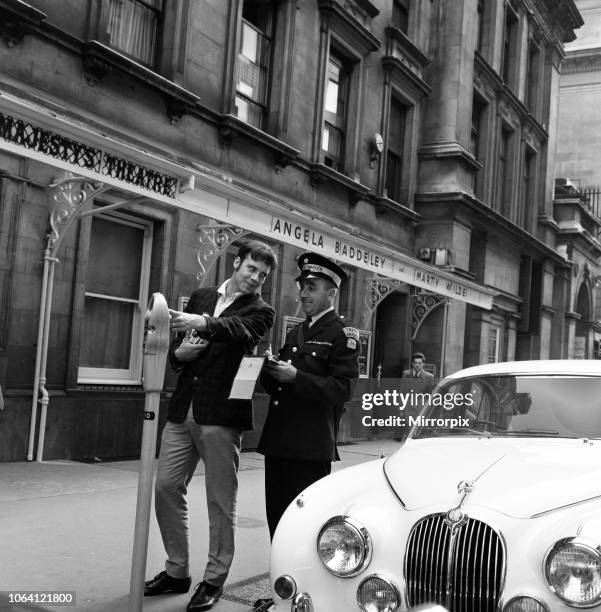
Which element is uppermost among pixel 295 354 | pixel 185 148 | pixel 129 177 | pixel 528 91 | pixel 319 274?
pixel 528 91

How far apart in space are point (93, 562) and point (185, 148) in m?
7.39

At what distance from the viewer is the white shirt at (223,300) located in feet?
16.1

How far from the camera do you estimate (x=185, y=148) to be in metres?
11.7

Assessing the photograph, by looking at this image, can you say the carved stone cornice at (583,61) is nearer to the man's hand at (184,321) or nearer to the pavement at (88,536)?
the pavement at (88,536)

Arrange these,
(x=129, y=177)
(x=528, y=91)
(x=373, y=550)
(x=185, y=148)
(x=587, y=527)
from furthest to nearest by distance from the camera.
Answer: (x=528, y=91) → (x=185, y=148) → (x=129, y=177) → (x=373, y=550) → (x=587, y=527)

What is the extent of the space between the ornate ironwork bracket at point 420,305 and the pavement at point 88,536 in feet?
30.7

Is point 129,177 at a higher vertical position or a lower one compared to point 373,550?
higher

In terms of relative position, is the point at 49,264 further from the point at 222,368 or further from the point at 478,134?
the point at 478,134

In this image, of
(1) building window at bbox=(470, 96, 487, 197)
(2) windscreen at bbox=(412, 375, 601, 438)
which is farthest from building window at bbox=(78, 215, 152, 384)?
(1) building window at bbox=(470, 96, 487, 197)

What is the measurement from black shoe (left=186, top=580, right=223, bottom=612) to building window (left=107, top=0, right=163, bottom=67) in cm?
789

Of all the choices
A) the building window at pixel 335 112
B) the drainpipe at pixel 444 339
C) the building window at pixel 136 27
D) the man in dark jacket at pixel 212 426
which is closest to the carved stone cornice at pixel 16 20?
the building window at pixel 136 27

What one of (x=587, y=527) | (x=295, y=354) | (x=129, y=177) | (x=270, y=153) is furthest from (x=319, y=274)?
(x=270, y=153)

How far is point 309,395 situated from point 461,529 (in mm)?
1468

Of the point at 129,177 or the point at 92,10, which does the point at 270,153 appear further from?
the point at 129,177
